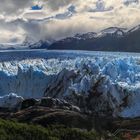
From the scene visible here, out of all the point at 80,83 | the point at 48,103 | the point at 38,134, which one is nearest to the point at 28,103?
the point at 48,103

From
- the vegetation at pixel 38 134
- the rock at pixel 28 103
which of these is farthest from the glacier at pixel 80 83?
the vegetation at pixel 38 134

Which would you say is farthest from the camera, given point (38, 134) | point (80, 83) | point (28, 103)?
point (80, 83)

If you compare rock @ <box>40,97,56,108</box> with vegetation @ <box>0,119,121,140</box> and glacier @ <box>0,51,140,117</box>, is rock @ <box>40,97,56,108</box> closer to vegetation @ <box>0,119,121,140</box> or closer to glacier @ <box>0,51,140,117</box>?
glacier @ <box>0,51,140,117</box>

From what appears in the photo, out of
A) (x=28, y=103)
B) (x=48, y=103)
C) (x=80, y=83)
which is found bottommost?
(x=28, y=103)

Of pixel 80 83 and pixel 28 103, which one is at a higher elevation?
pixel 80 83

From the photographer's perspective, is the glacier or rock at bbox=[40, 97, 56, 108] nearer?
rock at bbox=[40, 97, 56, 108]

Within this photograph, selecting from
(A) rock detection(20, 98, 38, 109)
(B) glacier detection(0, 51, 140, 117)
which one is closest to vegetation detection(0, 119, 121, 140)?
(A) rock detection(20, 98, 38, 109)

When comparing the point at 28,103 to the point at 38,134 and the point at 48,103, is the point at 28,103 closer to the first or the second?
the point at 48,103

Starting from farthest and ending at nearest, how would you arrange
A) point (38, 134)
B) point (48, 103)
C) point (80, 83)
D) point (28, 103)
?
1. point (80, 83)
2. point (28, 103)
3. point (48, 103)
4. point (38, 134)

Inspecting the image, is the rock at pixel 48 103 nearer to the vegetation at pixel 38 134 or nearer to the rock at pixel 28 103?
the rock at pixel 28 103

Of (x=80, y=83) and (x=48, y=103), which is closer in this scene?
(x=48, y=103)

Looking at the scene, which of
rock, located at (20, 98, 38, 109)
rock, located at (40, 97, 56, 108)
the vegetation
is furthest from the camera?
rock, located at (20, 98, 38, 109)

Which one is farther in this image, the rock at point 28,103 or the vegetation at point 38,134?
the rock at point 28,103

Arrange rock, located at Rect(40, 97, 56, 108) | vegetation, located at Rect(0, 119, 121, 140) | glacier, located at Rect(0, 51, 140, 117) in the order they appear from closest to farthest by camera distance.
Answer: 1. vegetation, located at Rect(0, 119, 121, 140)
2. rock, located at Rect(40, 97, 56, 108)
3. glacier, located at Rect(0, 51, 140, 117)
